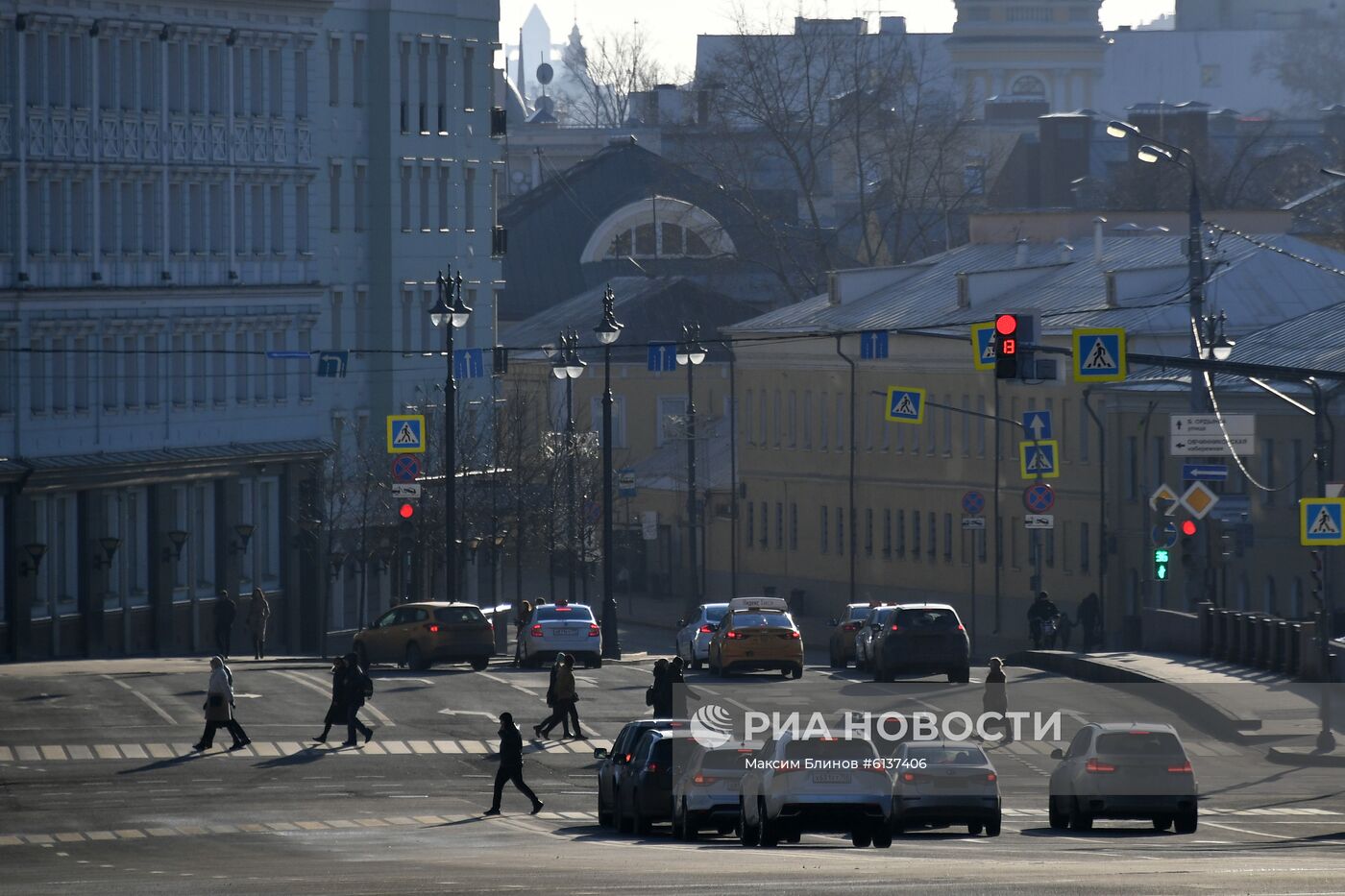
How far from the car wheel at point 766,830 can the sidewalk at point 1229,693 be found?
13260 mm

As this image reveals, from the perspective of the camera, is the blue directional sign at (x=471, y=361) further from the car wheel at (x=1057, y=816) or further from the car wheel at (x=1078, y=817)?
the car wheel at (x=1078, y=817)

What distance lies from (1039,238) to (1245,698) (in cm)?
5958

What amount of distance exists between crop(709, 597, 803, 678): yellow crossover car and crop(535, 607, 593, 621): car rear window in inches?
210

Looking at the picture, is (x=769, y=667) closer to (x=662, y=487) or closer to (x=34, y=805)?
(x=34, y=805)

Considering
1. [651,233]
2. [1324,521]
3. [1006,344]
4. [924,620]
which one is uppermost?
[651,233]

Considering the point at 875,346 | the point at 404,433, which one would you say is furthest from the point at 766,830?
the point at 875,346

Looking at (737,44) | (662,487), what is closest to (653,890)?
(662,487)

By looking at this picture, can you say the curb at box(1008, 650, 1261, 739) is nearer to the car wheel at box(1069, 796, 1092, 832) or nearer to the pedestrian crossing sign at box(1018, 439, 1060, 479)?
the pedestrian crossing sign at box(1018, 439, 1060, 479)

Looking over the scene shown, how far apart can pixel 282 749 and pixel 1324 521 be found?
15.3m

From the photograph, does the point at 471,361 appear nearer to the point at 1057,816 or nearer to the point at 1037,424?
the point at 1037,424

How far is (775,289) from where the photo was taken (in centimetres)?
12538

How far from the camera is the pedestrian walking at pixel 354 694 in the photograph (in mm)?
43031

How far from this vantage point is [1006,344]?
1526 inches

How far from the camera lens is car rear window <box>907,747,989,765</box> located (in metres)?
33.1
